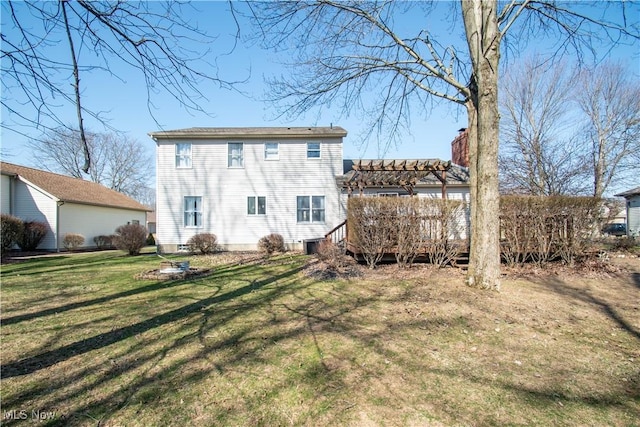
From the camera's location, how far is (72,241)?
64.7 ft

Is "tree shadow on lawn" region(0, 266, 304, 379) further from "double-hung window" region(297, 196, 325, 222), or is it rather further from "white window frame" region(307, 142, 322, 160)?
"white window frame" region(307, 142, 322, 160)

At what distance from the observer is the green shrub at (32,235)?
57.4ft

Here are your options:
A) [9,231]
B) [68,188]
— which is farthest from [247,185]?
[68,188]

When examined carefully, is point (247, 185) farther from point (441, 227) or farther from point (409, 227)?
point (441, 227)

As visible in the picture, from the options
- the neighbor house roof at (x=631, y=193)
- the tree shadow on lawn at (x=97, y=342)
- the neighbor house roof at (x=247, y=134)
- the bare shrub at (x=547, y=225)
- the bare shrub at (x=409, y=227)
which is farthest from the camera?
the neighbor house roof at (x=631, y=193)

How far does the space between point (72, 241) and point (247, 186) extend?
40.0 ft

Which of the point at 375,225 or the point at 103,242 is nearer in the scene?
the point at 375,225

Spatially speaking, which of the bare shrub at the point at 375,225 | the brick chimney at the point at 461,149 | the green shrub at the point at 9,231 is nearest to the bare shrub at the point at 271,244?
the bare shrub at the point at 375,225

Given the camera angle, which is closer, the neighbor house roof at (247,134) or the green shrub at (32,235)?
the neighbor house roof at (247,134)

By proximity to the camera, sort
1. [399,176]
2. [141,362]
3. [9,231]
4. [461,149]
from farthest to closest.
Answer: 1. [461,149]
2. [9,231]
3. [399,176]
4. [141,362]

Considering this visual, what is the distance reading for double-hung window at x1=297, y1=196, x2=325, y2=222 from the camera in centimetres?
1686

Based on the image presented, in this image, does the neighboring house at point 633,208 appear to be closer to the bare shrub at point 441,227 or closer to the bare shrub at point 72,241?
the bare shrub at point 441,227

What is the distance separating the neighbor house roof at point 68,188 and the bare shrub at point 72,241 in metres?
2.21

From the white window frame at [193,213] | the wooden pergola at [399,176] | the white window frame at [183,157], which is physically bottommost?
the white window frame at [193,213]
